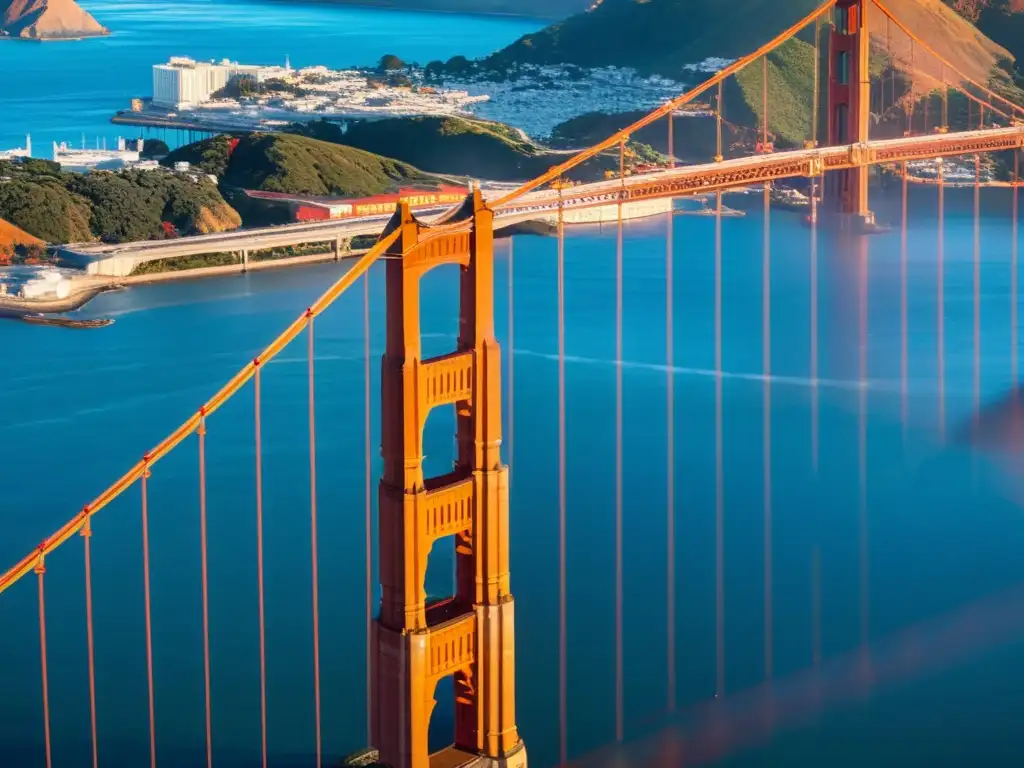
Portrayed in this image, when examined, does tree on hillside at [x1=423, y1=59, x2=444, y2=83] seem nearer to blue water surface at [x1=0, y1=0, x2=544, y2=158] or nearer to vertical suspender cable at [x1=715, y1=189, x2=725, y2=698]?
blue water surface at [x1=0, y1=0, x2=544, y2=158]

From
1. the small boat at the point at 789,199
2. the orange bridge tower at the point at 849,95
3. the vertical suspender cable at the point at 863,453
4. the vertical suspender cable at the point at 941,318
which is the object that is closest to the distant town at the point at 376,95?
the small boat at the point at 789,199

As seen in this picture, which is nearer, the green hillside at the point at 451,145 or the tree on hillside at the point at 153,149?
the green hillside at the point at 451,145

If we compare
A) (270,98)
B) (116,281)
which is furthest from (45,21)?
(116,281)

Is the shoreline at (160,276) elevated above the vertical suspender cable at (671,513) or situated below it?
above

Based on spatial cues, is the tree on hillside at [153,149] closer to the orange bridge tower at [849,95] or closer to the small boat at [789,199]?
the small boat at [789,199]

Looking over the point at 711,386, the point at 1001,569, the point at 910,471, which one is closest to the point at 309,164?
the point at 711,386

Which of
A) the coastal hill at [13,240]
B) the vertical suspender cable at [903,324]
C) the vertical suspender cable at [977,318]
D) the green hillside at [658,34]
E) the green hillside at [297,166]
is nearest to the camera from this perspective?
the vertical suspender cable at [903,324]

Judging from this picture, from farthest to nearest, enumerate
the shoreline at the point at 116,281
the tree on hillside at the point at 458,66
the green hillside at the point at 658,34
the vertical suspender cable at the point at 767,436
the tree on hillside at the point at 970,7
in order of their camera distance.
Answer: the tree on hillside at the point at 458,66
the green hillside at the point at 658,34
the tree on hillside at the point at 970,7
the shoreline at the point at 116,281
the vertical suspender cable at the point at 767,436
